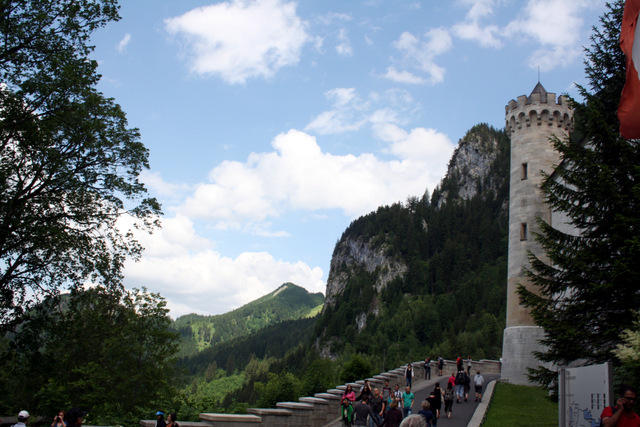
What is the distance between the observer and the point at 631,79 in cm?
878

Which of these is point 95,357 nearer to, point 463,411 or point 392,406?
point 463,411

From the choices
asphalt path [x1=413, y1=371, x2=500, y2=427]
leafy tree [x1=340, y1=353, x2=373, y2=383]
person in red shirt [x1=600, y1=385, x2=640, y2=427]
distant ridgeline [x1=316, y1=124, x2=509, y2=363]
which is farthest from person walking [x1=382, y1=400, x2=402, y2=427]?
distant ridgeline [x1=316, y1=124, x2=509, y2=363]

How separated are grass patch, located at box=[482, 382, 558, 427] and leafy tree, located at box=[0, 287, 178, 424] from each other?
14.2 meters

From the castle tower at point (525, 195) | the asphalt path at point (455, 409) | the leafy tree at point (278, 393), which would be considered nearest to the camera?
the asphalt path at point (455, 409)

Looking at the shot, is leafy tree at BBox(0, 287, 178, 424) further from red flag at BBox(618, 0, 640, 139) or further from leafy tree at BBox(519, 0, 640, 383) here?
red flag at BBox(618, 0, 640, 139)

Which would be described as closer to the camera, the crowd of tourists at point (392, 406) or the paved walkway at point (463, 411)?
the crowd of tourists at point (392, 406)

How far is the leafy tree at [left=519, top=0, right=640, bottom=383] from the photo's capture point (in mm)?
15680

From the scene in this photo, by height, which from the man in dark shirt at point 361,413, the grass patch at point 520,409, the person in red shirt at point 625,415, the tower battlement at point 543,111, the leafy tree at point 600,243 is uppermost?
the tower battlement at point 543,111

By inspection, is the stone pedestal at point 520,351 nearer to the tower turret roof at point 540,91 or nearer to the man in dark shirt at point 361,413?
the tower turret roof at point 540,91

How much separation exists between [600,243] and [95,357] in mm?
26914

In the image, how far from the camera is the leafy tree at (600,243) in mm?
15680

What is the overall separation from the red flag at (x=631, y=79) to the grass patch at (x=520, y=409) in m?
13.1

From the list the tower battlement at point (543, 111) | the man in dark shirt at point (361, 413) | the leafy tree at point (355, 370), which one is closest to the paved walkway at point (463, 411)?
the leafy tree at point (355, 370)

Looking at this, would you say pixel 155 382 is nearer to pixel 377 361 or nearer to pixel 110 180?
pixel 110 180
